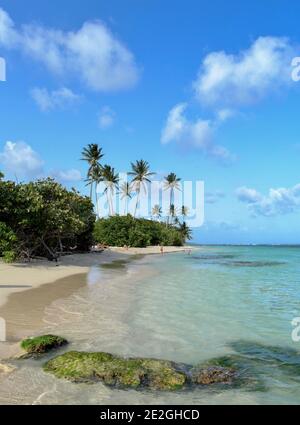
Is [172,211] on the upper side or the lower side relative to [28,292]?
upper

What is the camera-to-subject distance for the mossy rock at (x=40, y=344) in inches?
336

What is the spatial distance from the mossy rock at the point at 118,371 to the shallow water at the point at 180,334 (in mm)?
281

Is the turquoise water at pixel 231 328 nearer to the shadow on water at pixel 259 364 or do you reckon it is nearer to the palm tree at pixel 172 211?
the shadow on water at pixel 259 364

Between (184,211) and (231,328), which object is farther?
(184,211)

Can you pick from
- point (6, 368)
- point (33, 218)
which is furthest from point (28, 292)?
point (33, 218)

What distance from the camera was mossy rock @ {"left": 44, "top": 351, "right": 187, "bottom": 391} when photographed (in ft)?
23.2

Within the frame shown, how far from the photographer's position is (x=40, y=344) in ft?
28.6

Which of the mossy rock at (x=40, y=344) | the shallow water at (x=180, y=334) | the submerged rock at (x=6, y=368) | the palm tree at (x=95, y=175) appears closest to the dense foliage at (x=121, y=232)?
the palm tree at (x=95, y=175)

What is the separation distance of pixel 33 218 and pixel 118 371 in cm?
2191

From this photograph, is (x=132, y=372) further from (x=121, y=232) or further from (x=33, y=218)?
(x=121, y=232)

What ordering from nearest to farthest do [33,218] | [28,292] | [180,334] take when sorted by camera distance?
[180,334]
[28,292]
[33,218]

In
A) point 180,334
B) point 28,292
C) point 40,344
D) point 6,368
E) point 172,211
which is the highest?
point 172,211

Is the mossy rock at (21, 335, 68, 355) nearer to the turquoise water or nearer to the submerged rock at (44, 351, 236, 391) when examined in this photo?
the submerged rock at (44, 351, 236, 391)

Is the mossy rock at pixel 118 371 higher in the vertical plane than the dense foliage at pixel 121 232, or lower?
lower
